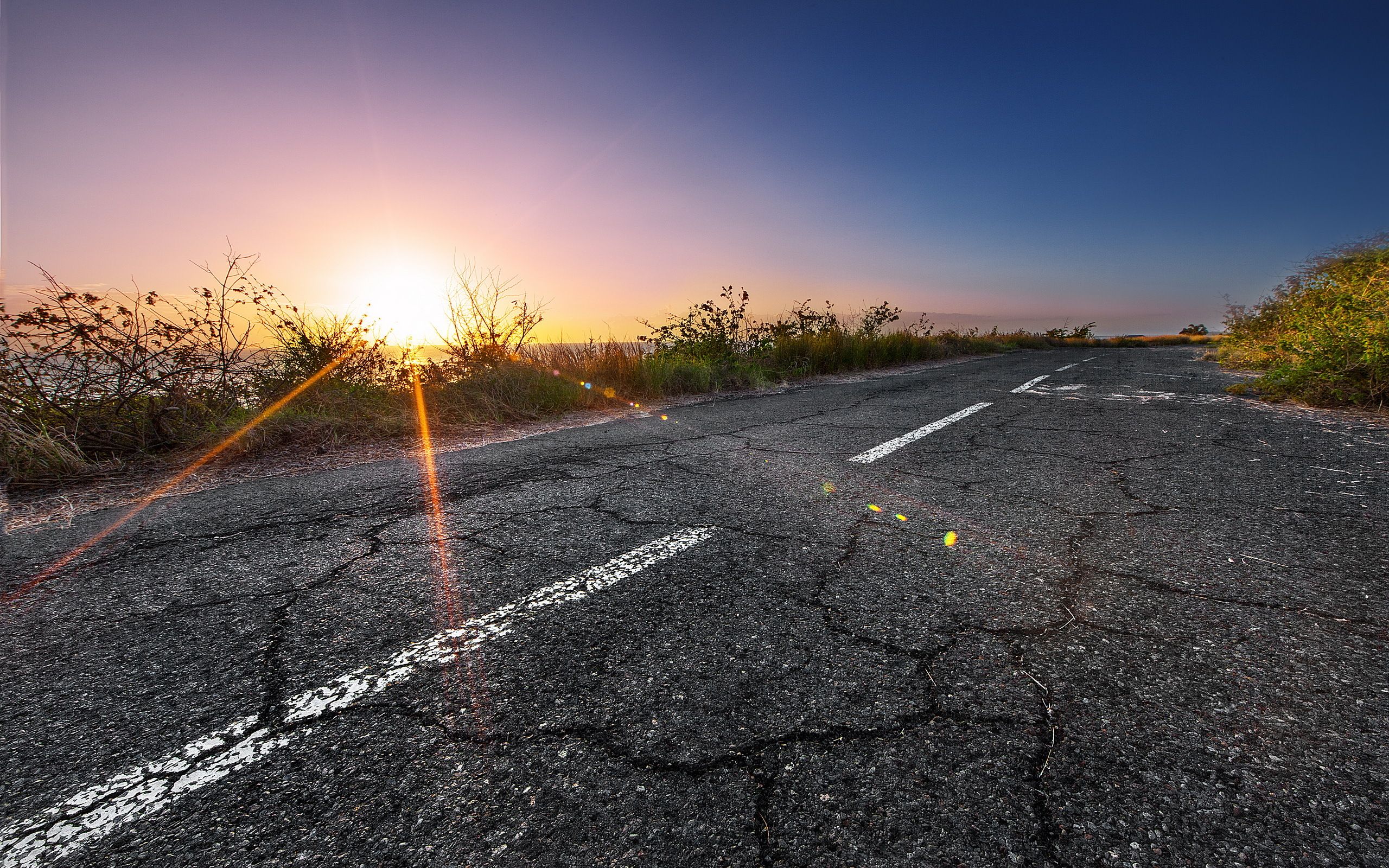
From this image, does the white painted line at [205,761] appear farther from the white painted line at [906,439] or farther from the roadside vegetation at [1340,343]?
the roadside vegetation at [1340,343]

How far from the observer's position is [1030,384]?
827 centimetres

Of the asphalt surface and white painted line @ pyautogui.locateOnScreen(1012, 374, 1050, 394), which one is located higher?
white painted line @ pyautogui.locateOnScreen(1012, 374, 1050, 394)

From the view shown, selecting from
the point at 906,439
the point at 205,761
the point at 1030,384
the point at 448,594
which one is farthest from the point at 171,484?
the point at 1030,384

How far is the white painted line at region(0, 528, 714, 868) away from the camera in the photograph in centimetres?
109

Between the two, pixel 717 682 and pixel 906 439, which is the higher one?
pixel 906 439

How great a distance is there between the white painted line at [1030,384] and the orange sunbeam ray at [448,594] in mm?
6782

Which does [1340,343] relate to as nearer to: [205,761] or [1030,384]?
[1030,384]

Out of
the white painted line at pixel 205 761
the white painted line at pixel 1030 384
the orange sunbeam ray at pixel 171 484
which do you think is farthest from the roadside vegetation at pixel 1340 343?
the orange sunbeam ray at pixel 171 484

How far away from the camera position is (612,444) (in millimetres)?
4543

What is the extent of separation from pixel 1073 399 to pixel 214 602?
7.59 meters

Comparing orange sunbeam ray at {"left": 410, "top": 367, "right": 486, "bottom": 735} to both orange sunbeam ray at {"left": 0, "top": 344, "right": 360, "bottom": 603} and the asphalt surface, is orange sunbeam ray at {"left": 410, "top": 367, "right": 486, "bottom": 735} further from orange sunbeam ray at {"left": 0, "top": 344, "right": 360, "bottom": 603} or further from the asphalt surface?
orange sunbeam ray at {"left": 0, "top": 344, "right": 360, "bottom": 603}

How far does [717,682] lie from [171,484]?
417cm

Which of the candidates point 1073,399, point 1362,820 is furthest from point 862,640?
point 1073,399

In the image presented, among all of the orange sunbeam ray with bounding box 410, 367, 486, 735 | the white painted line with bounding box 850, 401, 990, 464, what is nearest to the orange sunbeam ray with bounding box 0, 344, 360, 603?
the orange sunbeam ray with bounding box 410, 367, 486, 735
